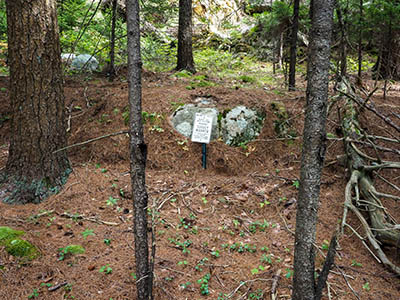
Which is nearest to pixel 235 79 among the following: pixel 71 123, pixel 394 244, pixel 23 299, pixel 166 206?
pixel 71 123

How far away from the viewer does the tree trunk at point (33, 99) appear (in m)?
3.95

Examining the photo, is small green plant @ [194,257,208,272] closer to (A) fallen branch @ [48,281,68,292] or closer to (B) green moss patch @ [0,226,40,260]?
(A) fallen branch @ [48,281,68,292]

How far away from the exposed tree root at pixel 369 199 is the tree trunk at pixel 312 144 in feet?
2.11

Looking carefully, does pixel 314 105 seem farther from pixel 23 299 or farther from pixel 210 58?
pixel 210 58

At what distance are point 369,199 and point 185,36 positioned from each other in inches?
273

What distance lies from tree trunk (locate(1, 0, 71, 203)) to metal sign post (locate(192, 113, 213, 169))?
234 cm

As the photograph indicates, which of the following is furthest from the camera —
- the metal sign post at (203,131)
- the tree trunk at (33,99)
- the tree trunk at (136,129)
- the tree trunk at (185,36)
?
the tree trunk at (185,36)

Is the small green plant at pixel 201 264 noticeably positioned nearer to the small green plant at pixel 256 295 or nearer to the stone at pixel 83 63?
the small green plant at pixel 256 295

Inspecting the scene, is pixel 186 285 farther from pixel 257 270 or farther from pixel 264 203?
pixel 264 203

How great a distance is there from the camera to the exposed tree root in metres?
3.32

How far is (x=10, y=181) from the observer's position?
4.14m

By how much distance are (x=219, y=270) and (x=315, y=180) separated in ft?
5.62

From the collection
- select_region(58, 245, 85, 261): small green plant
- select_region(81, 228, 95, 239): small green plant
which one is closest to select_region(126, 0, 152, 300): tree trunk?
select_region(58, 245, 85, 261): small green plant

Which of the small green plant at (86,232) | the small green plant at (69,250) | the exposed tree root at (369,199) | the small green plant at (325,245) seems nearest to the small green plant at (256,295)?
the exposed tree root at (369,199)
